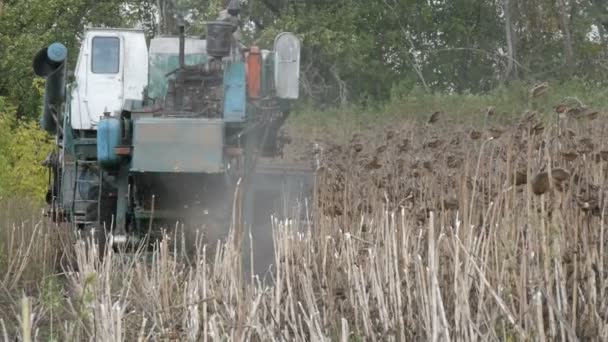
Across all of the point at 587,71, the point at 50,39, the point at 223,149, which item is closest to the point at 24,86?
the point at 50,39

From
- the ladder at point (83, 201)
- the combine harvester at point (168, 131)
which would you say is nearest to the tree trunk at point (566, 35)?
the combine harvester at point (168, 131)

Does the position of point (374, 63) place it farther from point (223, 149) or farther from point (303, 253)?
point (303, 253)

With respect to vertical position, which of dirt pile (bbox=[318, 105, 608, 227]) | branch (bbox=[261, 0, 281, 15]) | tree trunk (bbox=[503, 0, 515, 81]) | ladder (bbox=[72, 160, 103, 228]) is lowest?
ladder (bbox=[72, 160, 103, 228])

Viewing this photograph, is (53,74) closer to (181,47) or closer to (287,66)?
(181,47)

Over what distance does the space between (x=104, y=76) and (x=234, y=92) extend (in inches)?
64.7

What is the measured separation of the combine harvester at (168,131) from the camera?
28.3 ft

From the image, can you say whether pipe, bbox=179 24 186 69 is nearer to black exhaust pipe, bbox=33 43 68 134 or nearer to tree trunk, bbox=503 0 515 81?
black exhaust pipe, bbox=33 43 68 134

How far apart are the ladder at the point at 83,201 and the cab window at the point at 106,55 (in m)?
1.08

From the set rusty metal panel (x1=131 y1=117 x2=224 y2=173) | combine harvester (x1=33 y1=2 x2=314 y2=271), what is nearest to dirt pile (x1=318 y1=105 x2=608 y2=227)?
rusty metal panel (x1=131 y1=117 x2=224 y2=173)

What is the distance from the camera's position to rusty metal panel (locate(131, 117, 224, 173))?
8.51 metres

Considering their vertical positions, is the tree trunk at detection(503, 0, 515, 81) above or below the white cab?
above

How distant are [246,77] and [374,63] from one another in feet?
64.9

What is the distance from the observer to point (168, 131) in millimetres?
8555

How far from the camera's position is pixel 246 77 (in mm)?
9602
